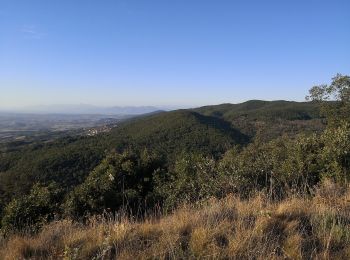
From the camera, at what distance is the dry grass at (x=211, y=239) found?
3516 mm

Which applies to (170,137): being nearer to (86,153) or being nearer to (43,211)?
(86,153)

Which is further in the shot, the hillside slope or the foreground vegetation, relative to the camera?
the hillside slope

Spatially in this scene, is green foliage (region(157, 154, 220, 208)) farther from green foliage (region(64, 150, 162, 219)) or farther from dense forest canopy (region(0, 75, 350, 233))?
green foliage (region(64, 150, 162, 219))

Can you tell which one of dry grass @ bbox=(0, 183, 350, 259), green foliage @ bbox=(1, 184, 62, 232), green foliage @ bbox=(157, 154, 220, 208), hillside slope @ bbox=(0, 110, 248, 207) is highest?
dry grass @ bbox=(0, 183, 350, 259)

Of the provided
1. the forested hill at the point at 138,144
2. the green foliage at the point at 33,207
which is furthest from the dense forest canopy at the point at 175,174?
the forested hill at the point at 138,144

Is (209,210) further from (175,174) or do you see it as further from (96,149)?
(96,149)

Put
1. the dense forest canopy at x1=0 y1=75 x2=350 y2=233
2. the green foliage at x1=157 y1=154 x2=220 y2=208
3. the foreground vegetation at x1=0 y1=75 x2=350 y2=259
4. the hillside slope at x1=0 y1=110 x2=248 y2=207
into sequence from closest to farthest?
the foreground vegetation at x1=0 y1=75 x2=350 y2=259 → the dense forest canopy at x1=0 y1=75 x2=350 y2=233 → the green foliage at x1=157 y1=154 x2=220 y2=208 → the hillside slope at x1=0 y1=110 x2=248 y2=207

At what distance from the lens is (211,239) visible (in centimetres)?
381

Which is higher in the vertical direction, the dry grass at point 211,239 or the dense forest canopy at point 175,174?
the dry grass at point 211,239

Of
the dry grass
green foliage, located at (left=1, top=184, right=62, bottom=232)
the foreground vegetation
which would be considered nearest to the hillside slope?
green foliage, located at (left=1, top=184, right=62, bottom=232)

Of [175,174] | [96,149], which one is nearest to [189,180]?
[175,174]

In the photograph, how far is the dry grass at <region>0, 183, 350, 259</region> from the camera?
138 inches

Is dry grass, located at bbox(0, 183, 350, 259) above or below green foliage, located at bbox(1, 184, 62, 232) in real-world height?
above

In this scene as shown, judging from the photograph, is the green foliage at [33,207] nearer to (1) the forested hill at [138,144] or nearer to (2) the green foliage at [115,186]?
(2) the green foliage at [115,186]
